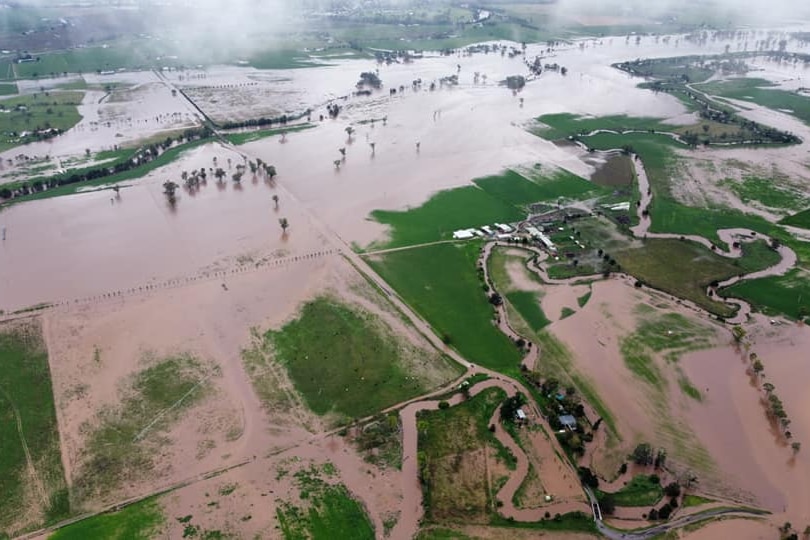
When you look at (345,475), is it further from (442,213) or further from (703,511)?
(442,213)

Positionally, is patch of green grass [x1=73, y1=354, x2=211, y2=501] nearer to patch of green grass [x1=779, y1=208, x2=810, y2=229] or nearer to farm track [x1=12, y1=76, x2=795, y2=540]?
farm track [x1=12, y1=76, x2=795, y2=540]

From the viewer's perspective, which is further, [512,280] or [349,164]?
[349,164]

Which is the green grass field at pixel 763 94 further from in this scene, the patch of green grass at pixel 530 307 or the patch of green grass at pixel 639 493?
the patch of green grass at pixel 639 493

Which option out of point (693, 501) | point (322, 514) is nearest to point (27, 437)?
point (322, 514)

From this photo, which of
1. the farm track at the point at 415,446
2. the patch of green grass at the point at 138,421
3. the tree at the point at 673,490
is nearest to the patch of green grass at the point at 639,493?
the tree at the point at 673,490

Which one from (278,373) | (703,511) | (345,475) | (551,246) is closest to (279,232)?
(278,373)

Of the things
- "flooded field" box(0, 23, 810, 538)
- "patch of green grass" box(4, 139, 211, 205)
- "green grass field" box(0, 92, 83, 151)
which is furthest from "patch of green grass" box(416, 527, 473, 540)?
"green grass field" box(0, 92, 83, 151)

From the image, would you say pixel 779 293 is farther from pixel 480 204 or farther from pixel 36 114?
pixel 36 114
